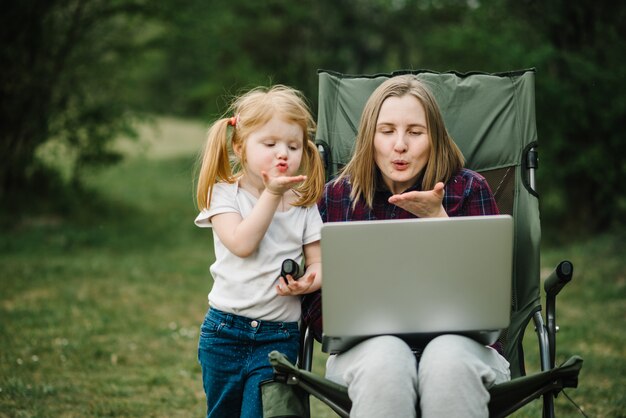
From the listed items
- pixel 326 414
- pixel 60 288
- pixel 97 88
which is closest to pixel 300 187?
pixel 326 414

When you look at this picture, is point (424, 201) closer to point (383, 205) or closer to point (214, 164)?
point (383, 205)

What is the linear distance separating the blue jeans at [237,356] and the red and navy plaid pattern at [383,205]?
126 mm

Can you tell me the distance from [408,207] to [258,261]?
0.50 meters

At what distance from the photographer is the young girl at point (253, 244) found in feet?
8.29

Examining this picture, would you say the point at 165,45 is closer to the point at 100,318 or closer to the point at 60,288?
the point at 60,288

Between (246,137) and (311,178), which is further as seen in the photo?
(311,178)

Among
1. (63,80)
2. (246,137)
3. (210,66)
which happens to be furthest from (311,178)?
(210,66)

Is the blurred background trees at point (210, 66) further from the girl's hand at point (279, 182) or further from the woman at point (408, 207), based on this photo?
the girl's hand at point (279, 182)

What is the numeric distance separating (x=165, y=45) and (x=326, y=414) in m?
6.64

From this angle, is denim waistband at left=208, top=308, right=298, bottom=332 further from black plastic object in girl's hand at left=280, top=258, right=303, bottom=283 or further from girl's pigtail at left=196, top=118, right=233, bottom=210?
girl's pigtail at left=196, top=118, right=233, bottom=210

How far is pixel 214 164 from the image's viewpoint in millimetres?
2643

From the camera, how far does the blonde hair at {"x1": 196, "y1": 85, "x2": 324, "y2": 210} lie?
→ 8.43 feet

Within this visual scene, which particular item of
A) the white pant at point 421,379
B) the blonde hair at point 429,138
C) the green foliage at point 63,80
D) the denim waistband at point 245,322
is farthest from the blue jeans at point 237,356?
the green foliage at point 63,80

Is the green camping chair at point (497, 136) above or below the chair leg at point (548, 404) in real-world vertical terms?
above
